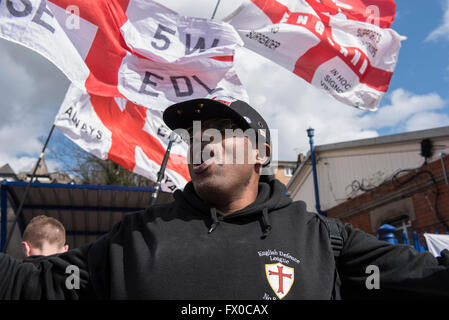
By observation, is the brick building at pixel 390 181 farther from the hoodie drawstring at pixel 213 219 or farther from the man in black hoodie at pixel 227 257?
the hoodie drawstring at pixel 213 219

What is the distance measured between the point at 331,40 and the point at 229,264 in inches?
215

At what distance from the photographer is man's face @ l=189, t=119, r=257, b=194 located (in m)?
1.94

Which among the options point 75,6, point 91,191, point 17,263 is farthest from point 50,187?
point 17,263

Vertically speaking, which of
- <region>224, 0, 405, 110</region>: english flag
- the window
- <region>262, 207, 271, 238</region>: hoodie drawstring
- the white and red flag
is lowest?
<region>262, 207, 271, 238</region>: hoodie drawstring

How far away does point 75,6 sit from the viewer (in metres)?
4.38

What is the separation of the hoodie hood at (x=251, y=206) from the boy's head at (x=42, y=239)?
2.37 metres

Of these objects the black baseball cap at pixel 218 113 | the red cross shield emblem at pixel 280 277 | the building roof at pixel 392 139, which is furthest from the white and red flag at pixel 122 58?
the building roof at pixel 392 139

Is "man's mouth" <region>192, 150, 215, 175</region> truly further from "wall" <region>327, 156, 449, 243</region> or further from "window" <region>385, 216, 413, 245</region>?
"window" <region>385, 216, 413, 245</region>

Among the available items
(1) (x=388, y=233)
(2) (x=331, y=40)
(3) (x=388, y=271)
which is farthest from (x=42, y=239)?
(2) (x=331, y=40)

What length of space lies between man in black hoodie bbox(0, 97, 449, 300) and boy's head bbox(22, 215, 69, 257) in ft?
7.41

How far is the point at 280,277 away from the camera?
1.63 metres

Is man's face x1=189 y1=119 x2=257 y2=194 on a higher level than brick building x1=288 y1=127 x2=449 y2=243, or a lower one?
lower

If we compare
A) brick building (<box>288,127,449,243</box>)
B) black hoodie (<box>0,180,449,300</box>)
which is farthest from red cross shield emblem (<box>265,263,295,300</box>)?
brick building (<box>288,127,449,243</box>)
